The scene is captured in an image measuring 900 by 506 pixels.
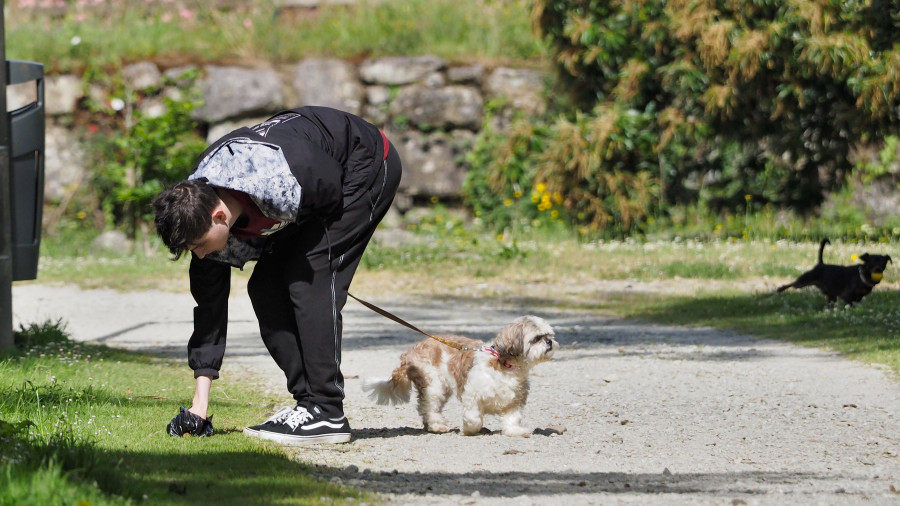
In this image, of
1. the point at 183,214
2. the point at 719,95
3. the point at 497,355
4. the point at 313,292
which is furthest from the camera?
the point at 719,95

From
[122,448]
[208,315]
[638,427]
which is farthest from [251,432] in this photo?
[638,427]

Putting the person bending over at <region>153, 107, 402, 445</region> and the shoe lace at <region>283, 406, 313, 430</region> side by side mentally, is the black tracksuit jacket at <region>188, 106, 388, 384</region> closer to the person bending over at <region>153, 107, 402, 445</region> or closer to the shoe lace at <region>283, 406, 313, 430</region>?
the person bending over at <region>153, 107, 402, 445</region>

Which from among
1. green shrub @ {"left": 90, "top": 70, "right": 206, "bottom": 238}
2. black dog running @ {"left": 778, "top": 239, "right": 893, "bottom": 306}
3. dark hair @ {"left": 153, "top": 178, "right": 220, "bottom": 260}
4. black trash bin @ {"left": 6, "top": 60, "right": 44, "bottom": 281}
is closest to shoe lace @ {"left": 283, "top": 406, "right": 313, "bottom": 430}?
dark hair @ {"left": 153, "top": 178, "right": 220, "bottom": 260}

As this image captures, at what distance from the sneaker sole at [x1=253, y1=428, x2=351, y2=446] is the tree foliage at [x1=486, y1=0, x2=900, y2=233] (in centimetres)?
1099

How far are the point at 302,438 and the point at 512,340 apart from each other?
3.78 ft

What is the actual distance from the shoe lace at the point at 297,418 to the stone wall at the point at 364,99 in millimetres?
13294

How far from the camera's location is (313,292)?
16.6 feet

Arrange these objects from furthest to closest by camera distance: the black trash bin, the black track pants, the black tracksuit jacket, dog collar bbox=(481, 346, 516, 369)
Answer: the black trash bin < dog collar bbox=(481, 346, 516, 369) < the black track pants < the black tracksuit jacket

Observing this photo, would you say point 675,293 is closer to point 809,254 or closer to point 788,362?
point 809,254

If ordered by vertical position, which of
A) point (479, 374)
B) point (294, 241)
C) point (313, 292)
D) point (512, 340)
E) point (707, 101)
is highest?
point (707, 101)

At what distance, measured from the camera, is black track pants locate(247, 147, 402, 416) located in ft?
16.6

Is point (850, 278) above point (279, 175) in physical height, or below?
below

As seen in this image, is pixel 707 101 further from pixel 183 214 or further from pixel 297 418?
pixel 183 214

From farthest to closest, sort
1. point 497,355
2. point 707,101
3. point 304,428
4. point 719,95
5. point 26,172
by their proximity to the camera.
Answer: point 707,101
point 719,95
point 26,172
point 497,355
point 304,428
